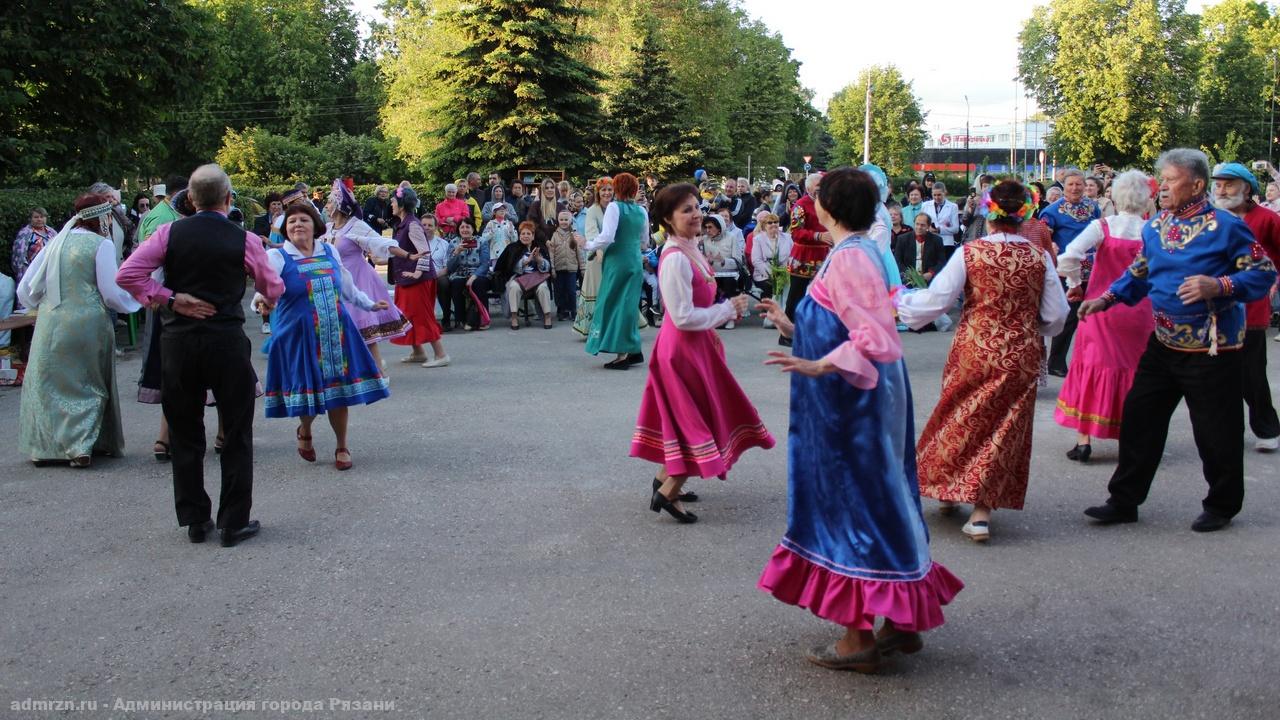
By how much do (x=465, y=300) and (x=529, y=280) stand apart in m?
0.96

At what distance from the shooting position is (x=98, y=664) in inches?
174

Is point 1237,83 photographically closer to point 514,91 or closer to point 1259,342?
point 514,91

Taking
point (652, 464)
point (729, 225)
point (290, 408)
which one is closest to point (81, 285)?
point (290, 408)

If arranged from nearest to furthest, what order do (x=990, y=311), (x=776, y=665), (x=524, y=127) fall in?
(x=776, y=665) → (x=990, y=311) → (x=524, y=127)

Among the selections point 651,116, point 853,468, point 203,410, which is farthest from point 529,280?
point 651,116

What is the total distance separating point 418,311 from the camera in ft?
39.4

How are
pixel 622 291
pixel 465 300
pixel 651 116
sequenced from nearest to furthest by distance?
1. pixel 622 291
2. pixel 465 300
3. pixel 651 116

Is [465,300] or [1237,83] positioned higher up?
[1237,83]

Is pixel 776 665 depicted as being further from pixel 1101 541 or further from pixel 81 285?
pixel 81 285

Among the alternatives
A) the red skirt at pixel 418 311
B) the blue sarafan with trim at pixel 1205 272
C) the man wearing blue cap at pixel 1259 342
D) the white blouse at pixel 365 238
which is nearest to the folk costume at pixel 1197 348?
the blue sarafan with trim at pixel 1205 272

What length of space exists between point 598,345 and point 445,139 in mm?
25744

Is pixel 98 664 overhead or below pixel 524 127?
below

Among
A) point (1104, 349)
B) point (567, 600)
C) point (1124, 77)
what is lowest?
point (567, 600)

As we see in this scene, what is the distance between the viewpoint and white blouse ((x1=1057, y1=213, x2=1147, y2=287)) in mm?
7195
